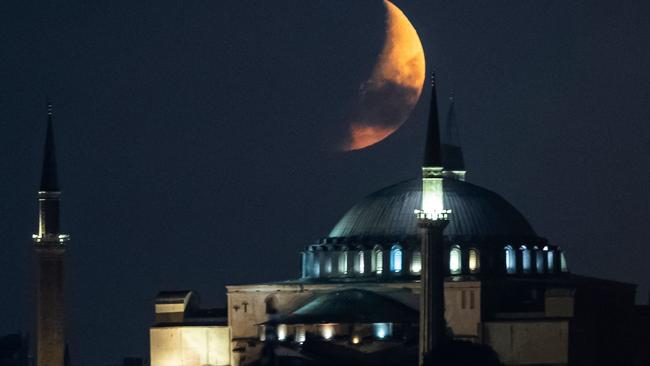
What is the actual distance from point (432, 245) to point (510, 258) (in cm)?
948

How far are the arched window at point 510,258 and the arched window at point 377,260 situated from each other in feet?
12.4

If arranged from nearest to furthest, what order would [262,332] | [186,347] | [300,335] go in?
[300,335], [262,332], [186,347]

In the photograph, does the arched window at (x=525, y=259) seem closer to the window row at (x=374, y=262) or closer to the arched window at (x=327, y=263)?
the window row at (x=374, y=262)

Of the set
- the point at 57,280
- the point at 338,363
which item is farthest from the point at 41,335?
the point at 338,363

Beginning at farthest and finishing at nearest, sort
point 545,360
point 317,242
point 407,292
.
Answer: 1. point 317,242
2. point 407,292
3. point 545,360

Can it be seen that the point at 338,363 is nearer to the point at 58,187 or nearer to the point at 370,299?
the point at 370,299

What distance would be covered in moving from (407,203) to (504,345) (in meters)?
Result: 9.41

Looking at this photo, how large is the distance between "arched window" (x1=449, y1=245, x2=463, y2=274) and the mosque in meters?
0.03

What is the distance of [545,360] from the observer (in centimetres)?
7875

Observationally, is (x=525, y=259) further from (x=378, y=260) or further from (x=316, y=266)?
(x=316, y=266)

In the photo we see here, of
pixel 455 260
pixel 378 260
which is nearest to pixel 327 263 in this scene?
pixel 378 260

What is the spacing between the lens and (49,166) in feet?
284

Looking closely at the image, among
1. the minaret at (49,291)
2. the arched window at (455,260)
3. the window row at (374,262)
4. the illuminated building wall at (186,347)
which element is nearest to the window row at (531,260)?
the window row at (374,262)

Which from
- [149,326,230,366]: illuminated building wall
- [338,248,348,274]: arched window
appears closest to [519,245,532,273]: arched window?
[338,248,348,274]: arched window
